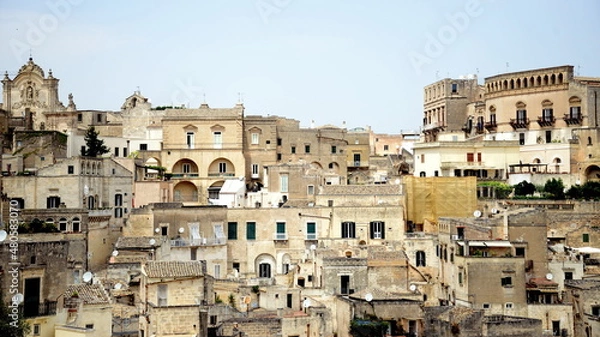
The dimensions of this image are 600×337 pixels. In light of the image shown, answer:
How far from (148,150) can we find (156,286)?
2491 centimetres

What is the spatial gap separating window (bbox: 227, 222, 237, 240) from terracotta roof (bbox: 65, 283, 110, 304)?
13674mm

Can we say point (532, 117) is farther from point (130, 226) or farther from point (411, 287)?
point (130, 226)

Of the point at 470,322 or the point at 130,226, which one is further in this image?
the point at 130,226

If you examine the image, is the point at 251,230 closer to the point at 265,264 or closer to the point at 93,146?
the point at 265,264

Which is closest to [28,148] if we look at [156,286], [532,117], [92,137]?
[92,137]

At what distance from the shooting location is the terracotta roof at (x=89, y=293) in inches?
1020

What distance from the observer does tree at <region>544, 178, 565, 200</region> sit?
4581cm

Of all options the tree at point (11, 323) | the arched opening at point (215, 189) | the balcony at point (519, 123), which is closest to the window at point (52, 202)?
the arched opening at point (215, 189)

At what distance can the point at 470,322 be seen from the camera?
95.6ft

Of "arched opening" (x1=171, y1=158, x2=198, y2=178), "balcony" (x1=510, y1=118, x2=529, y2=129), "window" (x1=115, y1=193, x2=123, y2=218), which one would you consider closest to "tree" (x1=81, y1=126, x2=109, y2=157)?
"arched opening" (x1=171, y1=158, x2=198, y2=178)

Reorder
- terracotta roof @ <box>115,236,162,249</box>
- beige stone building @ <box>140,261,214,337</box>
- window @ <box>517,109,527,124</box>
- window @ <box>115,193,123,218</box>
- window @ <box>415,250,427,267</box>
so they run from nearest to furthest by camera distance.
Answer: beige stone building @ <box>140,261,214,337</box> < terracotta roof @ <box>115,236,162,249</box> < window @ <box>415,250,427,267</box> < window @ <box>115,193,123,218</box> < window @ <box>517,109,527,124</box>

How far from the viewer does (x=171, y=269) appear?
2895 cm

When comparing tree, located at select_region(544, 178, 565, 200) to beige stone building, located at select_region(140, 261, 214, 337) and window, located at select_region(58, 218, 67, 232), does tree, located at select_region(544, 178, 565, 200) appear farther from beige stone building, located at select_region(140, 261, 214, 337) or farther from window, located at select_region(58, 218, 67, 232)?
window, located at select_region(58, 218, 67, 232)

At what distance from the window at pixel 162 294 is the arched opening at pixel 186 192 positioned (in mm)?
22013
